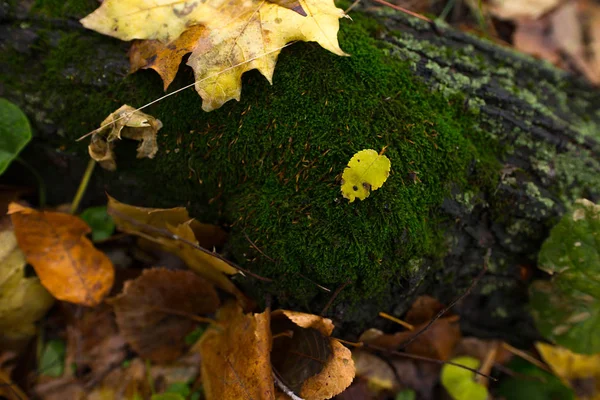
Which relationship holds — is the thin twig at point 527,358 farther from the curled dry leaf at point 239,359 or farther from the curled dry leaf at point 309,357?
the curled dry leaf at point 239,359

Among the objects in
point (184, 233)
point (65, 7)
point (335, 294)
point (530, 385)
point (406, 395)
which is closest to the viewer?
point (335, 294)

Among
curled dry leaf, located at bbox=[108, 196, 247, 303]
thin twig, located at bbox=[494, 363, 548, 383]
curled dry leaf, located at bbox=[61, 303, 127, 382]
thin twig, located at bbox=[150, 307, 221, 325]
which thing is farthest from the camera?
thin twig, located at bbox=[494, 363, 548, 383]

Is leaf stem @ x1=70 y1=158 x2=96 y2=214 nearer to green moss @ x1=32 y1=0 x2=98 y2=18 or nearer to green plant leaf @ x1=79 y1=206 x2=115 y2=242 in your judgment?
green plant leaf @ x1=79 y1=206 x2=115 y2=242

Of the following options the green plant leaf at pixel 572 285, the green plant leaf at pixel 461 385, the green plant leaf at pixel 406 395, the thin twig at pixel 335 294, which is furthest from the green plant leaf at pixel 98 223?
the green plant leaf at pixel 572 285

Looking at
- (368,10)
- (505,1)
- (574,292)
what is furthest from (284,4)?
(505,1)

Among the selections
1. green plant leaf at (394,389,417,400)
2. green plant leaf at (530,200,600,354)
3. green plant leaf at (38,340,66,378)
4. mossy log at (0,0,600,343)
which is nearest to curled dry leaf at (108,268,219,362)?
mossy log at (0,0,600,343)

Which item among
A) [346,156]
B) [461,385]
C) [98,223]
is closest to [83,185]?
[98,223]

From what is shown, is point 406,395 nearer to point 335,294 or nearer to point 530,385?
point 530,385
